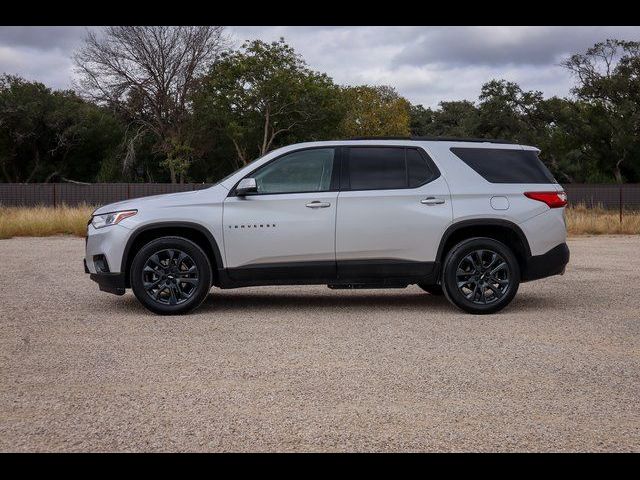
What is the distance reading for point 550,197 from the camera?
9.38m

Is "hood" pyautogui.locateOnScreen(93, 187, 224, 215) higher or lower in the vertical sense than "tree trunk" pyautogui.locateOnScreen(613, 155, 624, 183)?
lower

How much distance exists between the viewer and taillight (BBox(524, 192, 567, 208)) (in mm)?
9336

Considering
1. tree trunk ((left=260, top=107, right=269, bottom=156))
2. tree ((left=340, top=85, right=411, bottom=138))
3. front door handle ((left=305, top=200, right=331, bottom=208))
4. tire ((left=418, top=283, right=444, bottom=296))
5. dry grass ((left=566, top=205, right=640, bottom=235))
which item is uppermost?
tree ((left=340, top=85, right=411, bottom=138))

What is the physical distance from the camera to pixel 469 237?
9.31 m

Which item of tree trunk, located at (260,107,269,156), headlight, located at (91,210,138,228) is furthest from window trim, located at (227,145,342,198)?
tree trunk, located at (260,107,269,156)

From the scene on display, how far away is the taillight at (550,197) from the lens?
934 cm

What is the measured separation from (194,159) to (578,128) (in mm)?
23729

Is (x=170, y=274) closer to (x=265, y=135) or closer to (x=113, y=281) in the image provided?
(x=113, y=281)

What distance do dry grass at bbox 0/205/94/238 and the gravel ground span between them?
12878 mm

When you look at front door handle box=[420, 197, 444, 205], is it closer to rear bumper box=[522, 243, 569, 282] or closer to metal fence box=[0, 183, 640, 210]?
rear bumper box=[522, 243, 569, 282]

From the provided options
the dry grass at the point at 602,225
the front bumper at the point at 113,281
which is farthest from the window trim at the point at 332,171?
the dry grass at the point at 602,225

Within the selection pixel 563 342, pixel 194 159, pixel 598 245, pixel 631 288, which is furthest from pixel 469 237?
pixel 194 159

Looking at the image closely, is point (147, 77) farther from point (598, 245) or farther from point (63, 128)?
point (598, 245)
